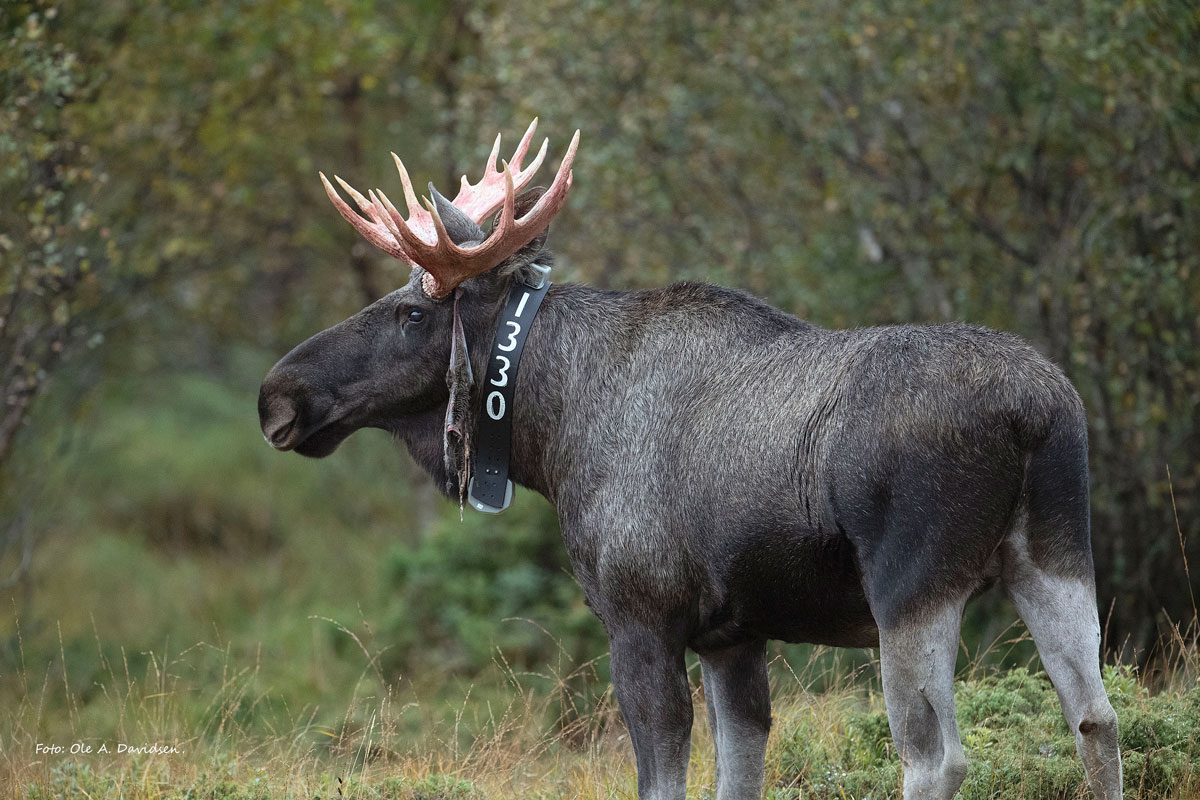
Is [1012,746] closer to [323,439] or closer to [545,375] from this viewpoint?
[545,375]

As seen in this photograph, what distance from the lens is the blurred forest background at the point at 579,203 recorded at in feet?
29.5

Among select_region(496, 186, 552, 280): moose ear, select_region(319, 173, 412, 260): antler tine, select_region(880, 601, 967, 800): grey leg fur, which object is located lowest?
select_region(880, 601, 967, 800): grey leg fur

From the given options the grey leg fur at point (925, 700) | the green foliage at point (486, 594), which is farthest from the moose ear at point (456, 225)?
the green foliage at point (486, 594)

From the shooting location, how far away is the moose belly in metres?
4.10

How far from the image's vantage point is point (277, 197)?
14.8 meters

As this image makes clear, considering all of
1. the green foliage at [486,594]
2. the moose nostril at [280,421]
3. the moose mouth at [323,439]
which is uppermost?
the moose nostril at [280,421]

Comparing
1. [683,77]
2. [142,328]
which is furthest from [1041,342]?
[142,328]

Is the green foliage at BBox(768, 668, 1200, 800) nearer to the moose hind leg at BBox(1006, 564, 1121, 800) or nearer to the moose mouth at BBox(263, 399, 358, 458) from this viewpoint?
the moose hind leg at BBox(1006, 564, 1121, 800)

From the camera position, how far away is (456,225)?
5.09 m

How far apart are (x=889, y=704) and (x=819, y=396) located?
39.6 inches

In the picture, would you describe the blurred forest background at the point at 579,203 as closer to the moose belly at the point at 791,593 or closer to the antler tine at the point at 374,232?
the antler tine at the point at 374,232

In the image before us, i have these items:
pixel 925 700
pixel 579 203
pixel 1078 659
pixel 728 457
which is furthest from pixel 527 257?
pixel 579 203

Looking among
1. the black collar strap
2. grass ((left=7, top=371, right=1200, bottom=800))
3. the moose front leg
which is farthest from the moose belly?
grass ((left=7, top=371, right=1200, bottom=800))

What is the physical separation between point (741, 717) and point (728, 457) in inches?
45.1
